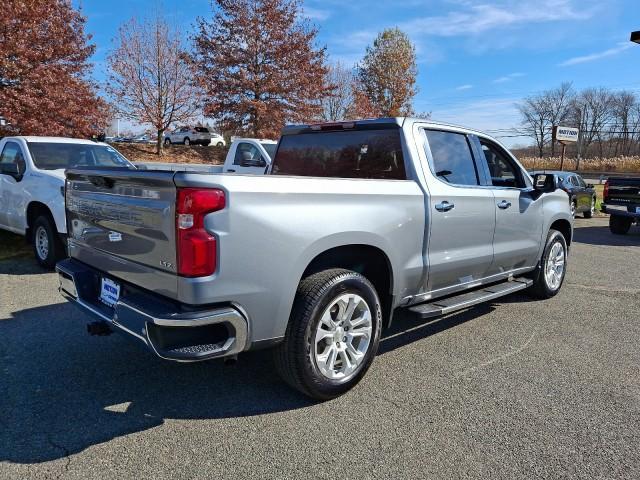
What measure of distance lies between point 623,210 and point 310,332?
12.2 m

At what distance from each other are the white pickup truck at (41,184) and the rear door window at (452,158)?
15.4 ft

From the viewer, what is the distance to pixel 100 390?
3.53 m

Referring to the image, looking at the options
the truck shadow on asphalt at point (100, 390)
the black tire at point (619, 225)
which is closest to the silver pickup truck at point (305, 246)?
the truck shadow on asphalt at point (100, 390)

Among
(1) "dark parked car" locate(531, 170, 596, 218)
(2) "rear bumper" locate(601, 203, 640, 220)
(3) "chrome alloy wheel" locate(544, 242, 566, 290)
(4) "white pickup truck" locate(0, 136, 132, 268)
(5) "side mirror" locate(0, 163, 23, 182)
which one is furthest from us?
(1) "dark parked car" locate(531, 170, 596, 218)

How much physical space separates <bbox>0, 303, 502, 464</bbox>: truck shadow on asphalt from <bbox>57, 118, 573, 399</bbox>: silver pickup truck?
0.38m

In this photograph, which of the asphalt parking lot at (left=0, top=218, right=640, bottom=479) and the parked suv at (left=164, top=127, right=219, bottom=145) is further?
the parked suv at (left=164, top=127, right=219, bottom=145)

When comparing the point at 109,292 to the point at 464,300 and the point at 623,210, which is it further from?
the point at 623,210

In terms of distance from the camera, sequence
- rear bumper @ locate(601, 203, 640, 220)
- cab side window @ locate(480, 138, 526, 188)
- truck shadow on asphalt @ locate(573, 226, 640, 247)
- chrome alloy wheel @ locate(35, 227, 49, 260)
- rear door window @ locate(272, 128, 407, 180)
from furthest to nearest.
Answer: rear bumper @ locate(601, 203, 640, 220) < truck shadow on asphalt @ locate(573, 226, 640, 247) < chrome alloy wheel @ locate(35, 227, 49, 260) < cab side window @ locate(480, 138, 526, 188) < rear door window @ locate(272, 128, 407, 180)

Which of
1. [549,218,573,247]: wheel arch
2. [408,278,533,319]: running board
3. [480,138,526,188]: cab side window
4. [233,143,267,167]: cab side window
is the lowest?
[408,278,533,319]: running board

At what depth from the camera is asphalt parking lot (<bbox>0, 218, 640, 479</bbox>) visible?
2740mm

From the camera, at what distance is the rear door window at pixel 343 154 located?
13.9ft

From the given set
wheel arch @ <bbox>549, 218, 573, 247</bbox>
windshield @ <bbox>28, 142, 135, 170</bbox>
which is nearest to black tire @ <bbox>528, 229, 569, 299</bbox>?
wheel arch @ <bbox>549, 218, 573, 247</bbox>

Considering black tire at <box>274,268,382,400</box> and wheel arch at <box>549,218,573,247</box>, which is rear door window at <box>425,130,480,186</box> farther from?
wheel arch at <box>549,218,573,247</box>

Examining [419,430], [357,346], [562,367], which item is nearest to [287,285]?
[357,346]
